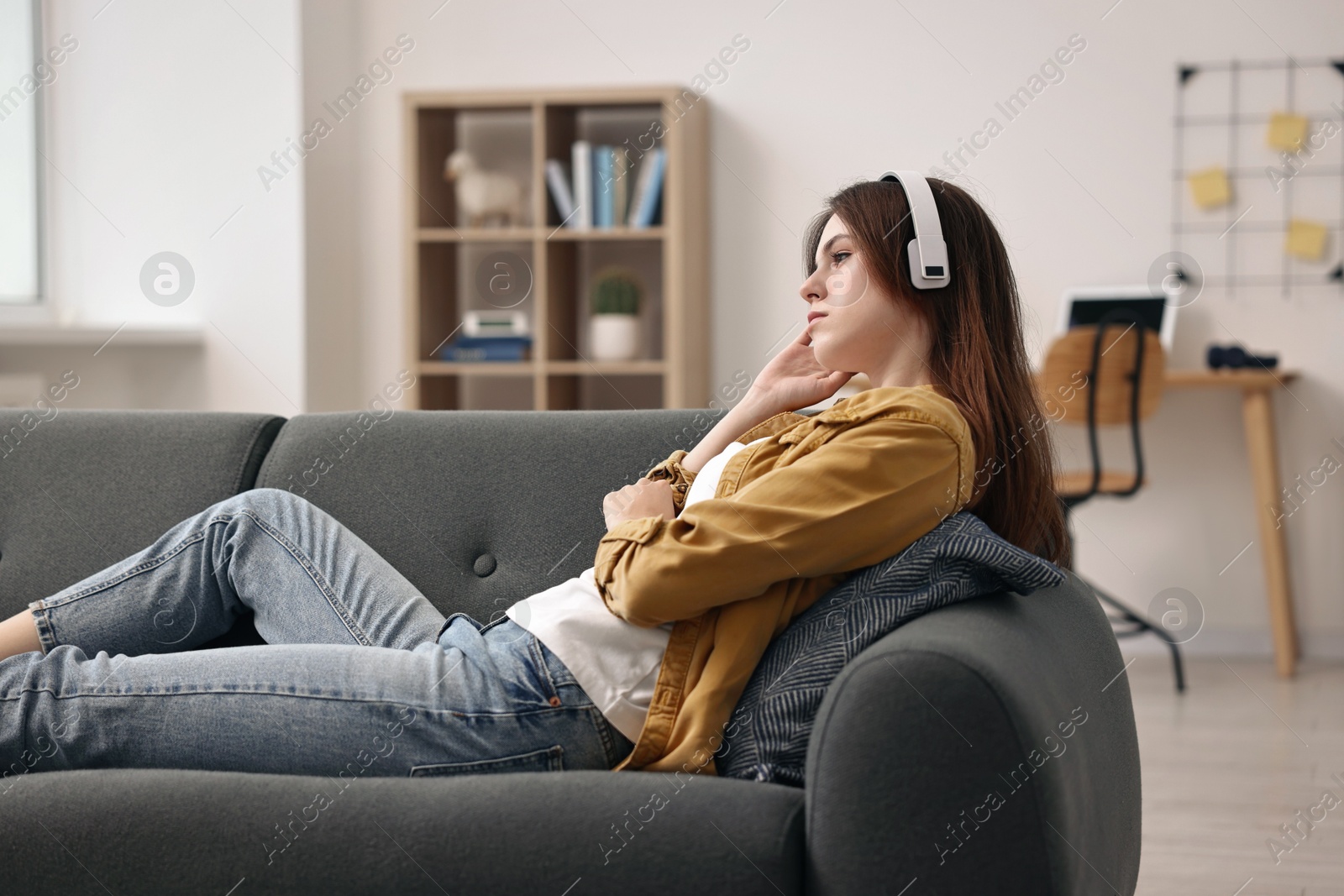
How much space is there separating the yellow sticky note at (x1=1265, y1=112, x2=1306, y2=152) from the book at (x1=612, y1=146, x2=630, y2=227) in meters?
1.96

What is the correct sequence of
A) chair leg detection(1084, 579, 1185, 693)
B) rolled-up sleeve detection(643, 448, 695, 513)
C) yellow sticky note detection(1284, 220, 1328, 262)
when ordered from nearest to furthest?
rolled-up sleeve detection(643, 448, 695, 513)
chair leg detection(1084, 579, 1185, 693)
yellow sticky note detection(1284, 220, 1328, 262)

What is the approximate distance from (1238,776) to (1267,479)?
1.25m

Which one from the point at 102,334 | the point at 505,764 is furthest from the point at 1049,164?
the point at 505,764

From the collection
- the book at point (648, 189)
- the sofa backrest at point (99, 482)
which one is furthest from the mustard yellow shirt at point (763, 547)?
the book at point (648, 189)

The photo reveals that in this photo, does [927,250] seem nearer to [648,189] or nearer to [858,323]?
[858,323]

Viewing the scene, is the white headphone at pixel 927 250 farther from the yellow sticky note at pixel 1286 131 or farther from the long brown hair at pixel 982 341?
the yellow sticky note at pixel 1286 131

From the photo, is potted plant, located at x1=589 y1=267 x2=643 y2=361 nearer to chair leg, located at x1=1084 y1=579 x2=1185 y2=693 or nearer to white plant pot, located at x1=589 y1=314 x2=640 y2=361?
white plant pot, located at x1=589 y1=314 x2=640 y2=361

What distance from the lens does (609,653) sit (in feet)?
3.80

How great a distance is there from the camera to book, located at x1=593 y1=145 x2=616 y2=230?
367 cm

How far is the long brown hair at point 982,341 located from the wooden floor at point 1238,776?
2.90 feet

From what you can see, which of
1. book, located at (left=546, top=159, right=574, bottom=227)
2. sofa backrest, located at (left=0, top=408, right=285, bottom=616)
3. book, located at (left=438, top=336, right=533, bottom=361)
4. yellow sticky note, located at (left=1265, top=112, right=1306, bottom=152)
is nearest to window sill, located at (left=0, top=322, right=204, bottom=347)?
book, located at (left=438, top=336, right=533, bottom=361)

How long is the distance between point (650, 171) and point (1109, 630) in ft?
8.36

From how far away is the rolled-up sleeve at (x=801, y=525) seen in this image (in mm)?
1084

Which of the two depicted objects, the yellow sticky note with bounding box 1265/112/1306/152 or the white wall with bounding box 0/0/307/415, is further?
the white wall with bounding box 0/0/307/415
